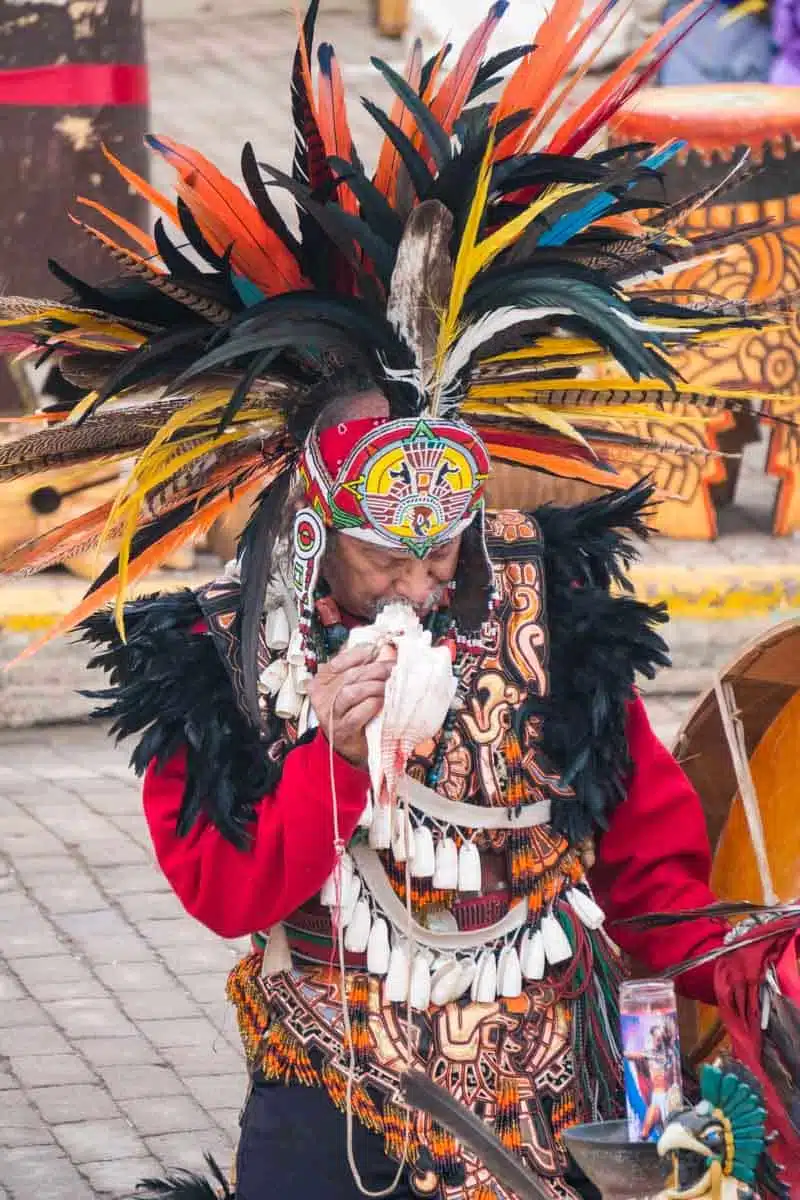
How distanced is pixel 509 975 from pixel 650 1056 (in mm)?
392

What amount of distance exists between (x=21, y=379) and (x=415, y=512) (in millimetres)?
4359

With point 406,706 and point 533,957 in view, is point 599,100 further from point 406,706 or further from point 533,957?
point 533,957

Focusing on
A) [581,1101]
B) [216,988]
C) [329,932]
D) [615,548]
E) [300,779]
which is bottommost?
[216,988]

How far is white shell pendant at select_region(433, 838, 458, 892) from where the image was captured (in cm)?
287

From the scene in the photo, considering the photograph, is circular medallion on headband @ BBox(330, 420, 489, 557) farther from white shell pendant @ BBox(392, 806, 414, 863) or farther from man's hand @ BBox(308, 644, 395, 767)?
white shell pendant @ BBox(392, 806, 414, 863)

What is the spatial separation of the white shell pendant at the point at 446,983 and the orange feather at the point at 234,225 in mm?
910

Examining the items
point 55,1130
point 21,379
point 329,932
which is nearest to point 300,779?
point 329,932

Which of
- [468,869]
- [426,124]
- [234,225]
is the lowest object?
[468,869]

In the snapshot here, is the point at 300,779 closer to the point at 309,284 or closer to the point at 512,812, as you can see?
the point at 512,812

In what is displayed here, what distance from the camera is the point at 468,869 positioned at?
2879 mm

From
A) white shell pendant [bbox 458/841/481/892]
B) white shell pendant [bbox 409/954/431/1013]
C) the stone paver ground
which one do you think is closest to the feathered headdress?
white shell pendant [bbox 458/841/481/892]

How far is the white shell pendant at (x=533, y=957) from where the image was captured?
2.90 metres

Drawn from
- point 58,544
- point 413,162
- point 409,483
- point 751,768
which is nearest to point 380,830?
point 409,483

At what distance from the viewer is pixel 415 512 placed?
2768mm
